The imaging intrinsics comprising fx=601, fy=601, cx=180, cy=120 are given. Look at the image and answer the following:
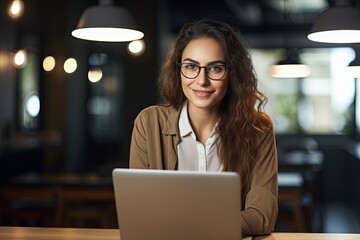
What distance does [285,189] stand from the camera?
505 centimetres

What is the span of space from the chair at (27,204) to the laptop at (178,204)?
12.0ft

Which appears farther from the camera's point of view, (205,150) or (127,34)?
(127,34)

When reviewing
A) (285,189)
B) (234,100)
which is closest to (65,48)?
(285,189)

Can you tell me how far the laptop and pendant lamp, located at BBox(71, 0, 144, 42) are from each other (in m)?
0.97

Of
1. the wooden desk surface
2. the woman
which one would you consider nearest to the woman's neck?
the woman

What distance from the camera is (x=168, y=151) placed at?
226 centimetres

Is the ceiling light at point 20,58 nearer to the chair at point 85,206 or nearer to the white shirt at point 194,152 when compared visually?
the chair at point 85,206

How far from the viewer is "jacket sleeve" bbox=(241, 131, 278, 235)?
1.99 metres

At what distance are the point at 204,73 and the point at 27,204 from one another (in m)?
3.78

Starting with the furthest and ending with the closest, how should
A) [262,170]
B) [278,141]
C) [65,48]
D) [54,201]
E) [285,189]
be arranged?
1. [278,141]
2. [65,48]
3. [54,201]
4. [285,189]
5. [262,170]

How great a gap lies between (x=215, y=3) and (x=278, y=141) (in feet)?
8.56

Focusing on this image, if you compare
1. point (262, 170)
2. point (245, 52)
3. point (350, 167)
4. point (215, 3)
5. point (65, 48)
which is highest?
point (215, 3)

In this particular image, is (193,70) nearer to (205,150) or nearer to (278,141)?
(205,150)

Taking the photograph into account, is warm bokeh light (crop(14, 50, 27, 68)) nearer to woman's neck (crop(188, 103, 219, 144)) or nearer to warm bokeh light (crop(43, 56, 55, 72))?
warm bokeh light (crop(43, 56, 55, 72))
